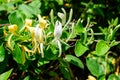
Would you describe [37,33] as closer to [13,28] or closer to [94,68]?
[13,28]

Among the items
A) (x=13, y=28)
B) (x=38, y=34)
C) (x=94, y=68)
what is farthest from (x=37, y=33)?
(x=94, y=68)

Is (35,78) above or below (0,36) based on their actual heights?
below

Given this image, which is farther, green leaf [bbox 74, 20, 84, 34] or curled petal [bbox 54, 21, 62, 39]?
green leaf [bbox 74, 20, 84, 34]

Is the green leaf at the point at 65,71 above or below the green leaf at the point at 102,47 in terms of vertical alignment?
below

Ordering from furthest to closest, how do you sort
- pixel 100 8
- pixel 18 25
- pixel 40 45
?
pixel 100 8, pixel 18 25, pixel 40 45

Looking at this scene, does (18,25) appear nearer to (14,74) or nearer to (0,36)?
(0,36)

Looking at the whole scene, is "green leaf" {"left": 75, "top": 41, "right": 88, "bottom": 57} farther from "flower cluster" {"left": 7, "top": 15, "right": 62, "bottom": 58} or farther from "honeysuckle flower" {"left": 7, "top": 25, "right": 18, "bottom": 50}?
"honeysuckle flower" {"left": 7, "top": 25, "right": 18, "bottom": 50}

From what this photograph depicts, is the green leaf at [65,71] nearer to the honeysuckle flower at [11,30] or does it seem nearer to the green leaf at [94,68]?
the green leaf at [94,68]

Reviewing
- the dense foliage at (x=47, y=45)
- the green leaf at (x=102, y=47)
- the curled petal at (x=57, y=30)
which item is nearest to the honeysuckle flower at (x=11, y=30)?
the dense foliage at (x=47, y=45)

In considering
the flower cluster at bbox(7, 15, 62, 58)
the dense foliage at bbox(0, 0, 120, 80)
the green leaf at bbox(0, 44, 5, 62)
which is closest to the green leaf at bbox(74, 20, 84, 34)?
the dense foliage at bbox(0, 0, 120, 80)

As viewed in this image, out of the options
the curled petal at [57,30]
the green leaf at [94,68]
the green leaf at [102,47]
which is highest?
the curled petal at [57,30]

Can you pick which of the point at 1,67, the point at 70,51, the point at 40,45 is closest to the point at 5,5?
the point at 70,51
